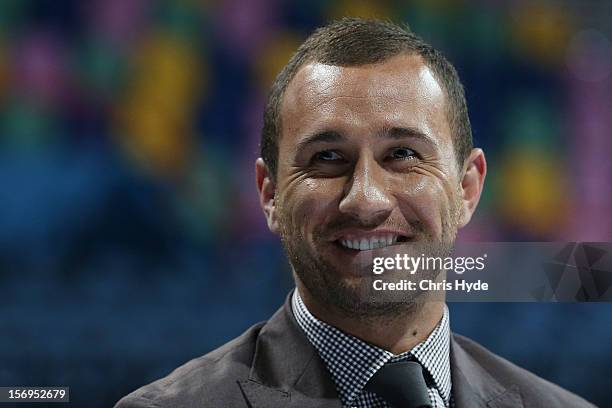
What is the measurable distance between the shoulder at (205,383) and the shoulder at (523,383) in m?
0.35

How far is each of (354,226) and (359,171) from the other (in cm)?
7

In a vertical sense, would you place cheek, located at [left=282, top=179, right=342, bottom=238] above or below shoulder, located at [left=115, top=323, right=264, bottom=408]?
above

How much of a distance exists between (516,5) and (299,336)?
753 mm

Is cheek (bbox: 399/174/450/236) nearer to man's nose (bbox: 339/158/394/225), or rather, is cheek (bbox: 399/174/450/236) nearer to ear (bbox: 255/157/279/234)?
man's nose (bbox: 339/158/394/225)

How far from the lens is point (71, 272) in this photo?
1596mm

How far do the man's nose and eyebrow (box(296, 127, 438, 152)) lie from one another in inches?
1.6

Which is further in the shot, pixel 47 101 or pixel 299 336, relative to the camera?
pixel 47 101

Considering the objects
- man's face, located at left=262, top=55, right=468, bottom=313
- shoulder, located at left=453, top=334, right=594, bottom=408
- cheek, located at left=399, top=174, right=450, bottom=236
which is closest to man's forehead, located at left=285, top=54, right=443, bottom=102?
man's face, located at left=262, top=55, right=468, bottom=313

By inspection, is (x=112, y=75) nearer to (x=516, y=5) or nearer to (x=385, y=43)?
(x=385, y=43)

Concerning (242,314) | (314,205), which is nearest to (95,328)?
(242,314)

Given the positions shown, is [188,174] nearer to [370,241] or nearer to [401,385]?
[370,241]

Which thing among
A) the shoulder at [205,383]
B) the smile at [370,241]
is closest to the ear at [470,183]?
the smile at [370,241]

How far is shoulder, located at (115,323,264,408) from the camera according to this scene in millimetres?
1252

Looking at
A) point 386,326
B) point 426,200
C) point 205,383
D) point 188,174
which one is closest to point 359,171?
point 426,200
